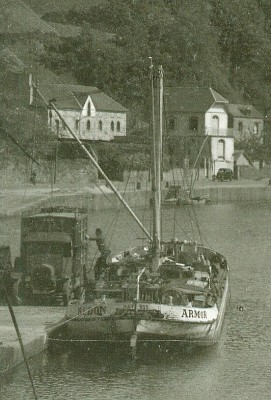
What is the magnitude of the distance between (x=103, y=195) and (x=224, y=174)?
23.6 metres

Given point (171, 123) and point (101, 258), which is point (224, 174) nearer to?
point (171, 123)

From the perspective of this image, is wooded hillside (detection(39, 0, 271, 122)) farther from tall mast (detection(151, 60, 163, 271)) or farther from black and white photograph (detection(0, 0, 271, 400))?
tall mast (detection(151, 60, 163, 271))

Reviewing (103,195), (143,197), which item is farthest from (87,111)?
(103,195)

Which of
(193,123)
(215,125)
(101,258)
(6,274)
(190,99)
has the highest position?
(190,99)

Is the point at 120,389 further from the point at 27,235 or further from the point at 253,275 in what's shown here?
the point at 253,275

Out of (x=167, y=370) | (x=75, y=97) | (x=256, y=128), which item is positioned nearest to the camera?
(x=167, y=370)

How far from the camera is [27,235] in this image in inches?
1218

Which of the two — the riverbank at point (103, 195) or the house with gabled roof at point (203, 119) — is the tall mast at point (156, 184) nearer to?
the riverbank at point (103, 195)

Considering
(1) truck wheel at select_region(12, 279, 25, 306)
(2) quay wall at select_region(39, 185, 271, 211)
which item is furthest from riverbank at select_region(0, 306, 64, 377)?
(2) quay wall at select_region(39, 185, 271, 211)

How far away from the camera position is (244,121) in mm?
115625

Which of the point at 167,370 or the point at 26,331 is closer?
the point at 26,331

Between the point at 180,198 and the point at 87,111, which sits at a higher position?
the point at 87,111

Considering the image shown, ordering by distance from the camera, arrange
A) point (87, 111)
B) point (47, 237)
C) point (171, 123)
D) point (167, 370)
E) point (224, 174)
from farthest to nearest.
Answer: point (171, 123) → point (224, 174) → point (87, 111) → point (47, 237) → point (167, 370)

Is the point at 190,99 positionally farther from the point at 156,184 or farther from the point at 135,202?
the point at 156,184
